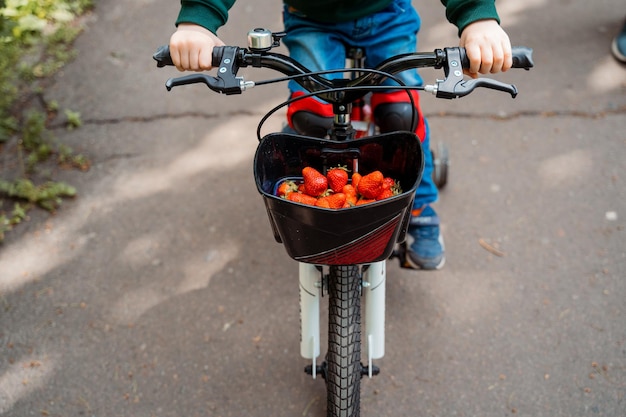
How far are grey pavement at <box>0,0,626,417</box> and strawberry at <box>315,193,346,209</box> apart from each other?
1.07 metres

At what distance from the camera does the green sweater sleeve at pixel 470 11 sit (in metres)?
1.64

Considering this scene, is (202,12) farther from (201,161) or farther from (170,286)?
(201,161)

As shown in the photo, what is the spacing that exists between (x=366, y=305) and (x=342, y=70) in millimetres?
925

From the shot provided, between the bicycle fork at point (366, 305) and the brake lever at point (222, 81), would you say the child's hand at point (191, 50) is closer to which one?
the brake lever at point (222, 81)

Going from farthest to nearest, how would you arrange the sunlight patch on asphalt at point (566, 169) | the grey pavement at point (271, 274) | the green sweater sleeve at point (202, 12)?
1. the sunlight patch on asphalt at point (566, 169)
2. the grey pavement at point (271, 274)
3. the green sweater sleeve at point (202, 12)

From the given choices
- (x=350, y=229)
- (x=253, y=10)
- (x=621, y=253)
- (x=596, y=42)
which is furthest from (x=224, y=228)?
(x=596, y=42)

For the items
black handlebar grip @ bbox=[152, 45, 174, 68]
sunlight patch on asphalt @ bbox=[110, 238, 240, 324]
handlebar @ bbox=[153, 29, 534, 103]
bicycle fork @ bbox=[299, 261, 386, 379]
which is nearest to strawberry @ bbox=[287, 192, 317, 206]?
handlebar @ bbox=[153, 29, 534, 103]

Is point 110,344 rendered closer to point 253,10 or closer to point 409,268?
point 409,268

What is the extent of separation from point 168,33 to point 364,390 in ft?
10.9

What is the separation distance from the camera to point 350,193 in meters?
1.60

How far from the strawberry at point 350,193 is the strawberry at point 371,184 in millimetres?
27

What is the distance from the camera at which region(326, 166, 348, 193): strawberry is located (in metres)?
1.62

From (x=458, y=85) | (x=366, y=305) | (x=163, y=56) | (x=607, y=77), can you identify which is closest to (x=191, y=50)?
(x=163, y=56)

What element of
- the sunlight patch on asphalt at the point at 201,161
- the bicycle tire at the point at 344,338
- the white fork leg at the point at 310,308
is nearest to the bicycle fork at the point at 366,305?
the white fork leg at the point at 310,308
